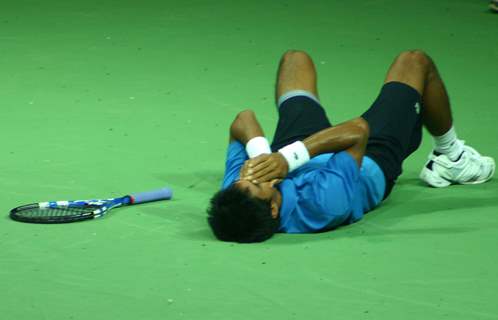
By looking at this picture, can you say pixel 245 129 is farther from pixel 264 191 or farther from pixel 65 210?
pixel 65 210

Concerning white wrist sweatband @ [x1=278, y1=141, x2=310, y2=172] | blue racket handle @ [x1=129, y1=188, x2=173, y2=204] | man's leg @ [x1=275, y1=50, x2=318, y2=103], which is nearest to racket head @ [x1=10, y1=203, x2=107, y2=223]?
blue racket handle @ [x1=129, y1=188, x2=173, y2=204]

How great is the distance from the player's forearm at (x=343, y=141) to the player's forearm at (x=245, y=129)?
0.32 m

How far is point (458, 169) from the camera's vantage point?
249 inches

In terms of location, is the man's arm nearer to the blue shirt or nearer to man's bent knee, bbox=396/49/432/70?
the blue shirt

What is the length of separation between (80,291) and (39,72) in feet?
13.5

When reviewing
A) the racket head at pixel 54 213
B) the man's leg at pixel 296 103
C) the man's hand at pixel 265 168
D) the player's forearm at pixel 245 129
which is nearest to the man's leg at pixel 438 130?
the man's leg at pixel 296 103

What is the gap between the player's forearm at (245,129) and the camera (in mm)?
5879

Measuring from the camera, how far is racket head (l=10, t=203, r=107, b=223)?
5.73 metres

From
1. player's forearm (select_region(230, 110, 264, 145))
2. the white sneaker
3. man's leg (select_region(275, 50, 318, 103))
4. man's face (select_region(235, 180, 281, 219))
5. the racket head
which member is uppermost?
man's leg (select_region(275, 50, 318, 103))

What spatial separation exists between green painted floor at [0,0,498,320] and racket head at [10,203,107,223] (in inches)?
1.6

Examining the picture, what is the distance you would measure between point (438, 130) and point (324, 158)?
2.36 feet

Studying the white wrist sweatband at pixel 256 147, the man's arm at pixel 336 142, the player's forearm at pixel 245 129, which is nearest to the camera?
the man's arm at pixel 336 142

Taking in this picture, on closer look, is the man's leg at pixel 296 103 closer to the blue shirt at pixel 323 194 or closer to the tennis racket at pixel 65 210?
the blue shirt at pixel 323 194

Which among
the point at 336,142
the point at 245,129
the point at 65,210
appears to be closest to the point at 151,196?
the point at 65,210
